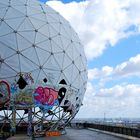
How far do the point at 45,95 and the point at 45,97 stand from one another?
0.68 ft

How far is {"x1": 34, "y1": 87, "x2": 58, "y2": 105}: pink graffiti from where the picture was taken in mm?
28648

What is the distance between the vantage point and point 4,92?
2777cm

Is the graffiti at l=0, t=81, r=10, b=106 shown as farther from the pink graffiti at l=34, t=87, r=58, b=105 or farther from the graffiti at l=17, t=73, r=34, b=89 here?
the pink graffiti at l=34, t=87, r=58, b=105

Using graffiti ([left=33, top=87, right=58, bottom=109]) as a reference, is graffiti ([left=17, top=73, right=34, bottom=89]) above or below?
above

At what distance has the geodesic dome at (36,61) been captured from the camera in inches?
1105

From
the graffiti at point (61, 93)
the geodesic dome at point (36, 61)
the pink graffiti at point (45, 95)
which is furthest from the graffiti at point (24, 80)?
the graffiti at point (61, 93)

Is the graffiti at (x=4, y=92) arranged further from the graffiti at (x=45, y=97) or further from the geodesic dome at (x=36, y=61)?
the graffiti at (x=45, y=97)

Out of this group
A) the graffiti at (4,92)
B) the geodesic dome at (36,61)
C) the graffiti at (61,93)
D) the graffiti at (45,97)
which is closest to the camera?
→ the graffiti at (4,92)

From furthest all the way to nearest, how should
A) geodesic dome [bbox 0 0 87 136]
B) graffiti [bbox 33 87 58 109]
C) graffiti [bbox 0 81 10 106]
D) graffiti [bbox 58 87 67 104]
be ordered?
graffiti [bbox 58 87 67 104]
graffiti [bbox 33 87 58 109]
geodesic dome [bbox 0 0 87 136]
graffiti [bbox 0 81 10 106]

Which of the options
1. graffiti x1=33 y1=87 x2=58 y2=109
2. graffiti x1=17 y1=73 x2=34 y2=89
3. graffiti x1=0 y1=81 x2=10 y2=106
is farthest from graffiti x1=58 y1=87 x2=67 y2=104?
graffiti x1=0 y1=81 x2=10 y2=106

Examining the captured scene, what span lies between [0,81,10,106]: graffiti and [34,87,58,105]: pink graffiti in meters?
2.29

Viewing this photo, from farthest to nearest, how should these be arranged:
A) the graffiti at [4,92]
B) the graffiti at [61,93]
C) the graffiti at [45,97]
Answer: the graffiti at [61,93] < the graffiti at [45,97] < the graffiti at [4,92]

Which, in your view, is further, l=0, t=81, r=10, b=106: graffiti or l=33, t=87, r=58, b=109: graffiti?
l=33, t=87, r=58, b=109: graffiti

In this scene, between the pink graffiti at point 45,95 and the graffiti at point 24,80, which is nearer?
the graffiti at point 24,80
